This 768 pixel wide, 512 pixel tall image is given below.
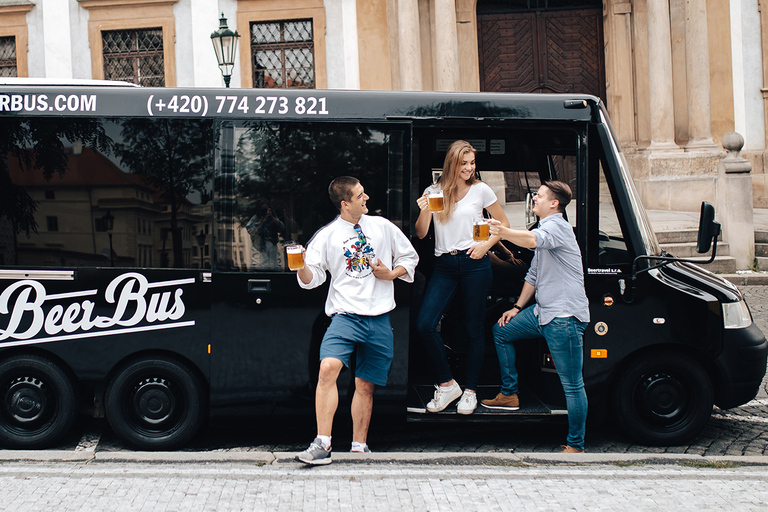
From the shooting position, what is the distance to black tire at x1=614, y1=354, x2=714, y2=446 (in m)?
5.15

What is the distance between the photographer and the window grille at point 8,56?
1964 cm

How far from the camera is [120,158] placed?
4957 millimetres

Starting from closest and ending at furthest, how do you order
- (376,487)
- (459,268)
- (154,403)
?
(376,487)
(154,403)
(459,268)

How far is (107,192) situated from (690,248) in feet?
32.4

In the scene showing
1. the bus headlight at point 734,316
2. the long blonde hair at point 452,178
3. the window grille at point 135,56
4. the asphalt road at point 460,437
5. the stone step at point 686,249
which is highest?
the window grille at point 135,56

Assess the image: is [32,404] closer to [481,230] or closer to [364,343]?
[364,343]

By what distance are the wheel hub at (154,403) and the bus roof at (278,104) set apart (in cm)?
175

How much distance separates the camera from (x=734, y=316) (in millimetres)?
5141

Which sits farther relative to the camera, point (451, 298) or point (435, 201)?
point (451, 298)

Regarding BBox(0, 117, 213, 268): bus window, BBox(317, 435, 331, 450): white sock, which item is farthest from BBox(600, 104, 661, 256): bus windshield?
BBox(0, 117, 213, 268): bus window

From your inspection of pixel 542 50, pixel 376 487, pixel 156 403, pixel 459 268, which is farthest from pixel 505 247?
pixel 542 50

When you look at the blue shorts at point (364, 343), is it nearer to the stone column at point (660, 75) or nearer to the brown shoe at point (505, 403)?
the brown shoe at point (505, 403)

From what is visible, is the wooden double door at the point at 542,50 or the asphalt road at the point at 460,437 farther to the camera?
the wooden double door at the point at 542,50

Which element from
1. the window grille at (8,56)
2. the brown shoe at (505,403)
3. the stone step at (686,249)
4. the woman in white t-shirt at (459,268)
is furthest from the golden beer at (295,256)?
the window grille at (8,56)
